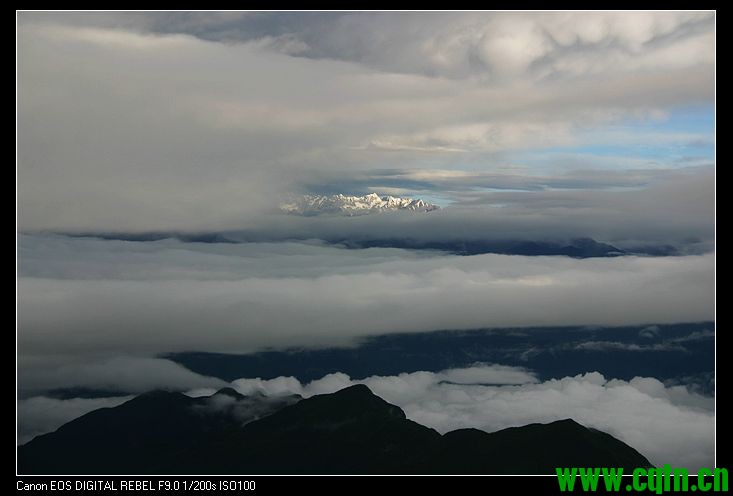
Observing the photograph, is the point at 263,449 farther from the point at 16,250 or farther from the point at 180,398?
the point at 16,250

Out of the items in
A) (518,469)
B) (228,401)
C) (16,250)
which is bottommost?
(518,469)
